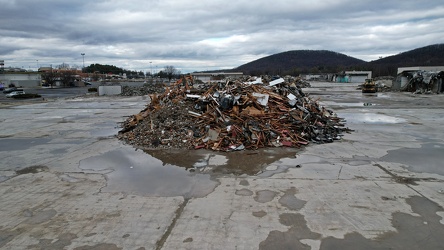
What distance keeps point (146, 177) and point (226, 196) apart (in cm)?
208

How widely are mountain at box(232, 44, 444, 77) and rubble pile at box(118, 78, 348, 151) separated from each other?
9483 centimetres

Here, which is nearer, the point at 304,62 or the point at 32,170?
the point at 32,170

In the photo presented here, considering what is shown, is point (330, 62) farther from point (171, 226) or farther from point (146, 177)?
point (171, 226)

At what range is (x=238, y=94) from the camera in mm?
11109

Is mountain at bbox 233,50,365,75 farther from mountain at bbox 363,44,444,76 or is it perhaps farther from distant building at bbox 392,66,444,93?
distant building at bbox 392,66,444,93

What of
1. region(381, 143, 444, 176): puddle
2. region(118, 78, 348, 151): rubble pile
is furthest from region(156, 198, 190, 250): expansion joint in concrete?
region(381, 143, 444, 176): puddle

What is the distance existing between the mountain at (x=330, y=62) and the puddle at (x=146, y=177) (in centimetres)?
9917

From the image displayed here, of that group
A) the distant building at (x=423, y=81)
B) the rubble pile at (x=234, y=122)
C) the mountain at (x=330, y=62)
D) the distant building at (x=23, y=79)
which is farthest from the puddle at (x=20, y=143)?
the mountain at (x=330, y=62)

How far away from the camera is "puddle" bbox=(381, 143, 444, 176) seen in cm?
690

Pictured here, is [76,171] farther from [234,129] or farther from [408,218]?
[408,218]

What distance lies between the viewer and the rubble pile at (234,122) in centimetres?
923

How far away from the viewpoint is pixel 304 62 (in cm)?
15750

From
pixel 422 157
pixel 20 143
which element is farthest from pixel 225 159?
pixel 20 143

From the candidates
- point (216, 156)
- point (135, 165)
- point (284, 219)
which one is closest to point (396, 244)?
point (284, 219)
